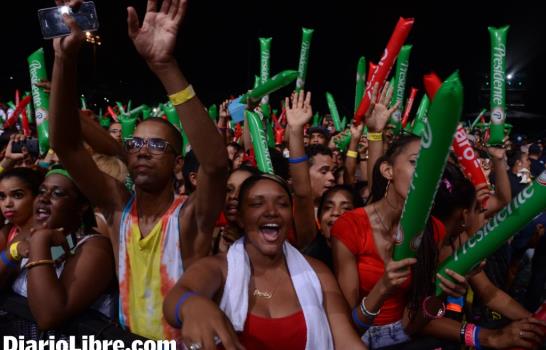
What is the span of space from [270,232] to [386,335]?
2.40ft

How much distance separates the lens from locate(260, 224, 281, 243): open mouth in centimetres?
198

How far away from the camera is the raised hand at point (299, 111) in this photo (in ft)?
9.70

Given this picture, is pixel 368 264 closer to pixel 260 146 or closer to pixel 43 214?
pixel 260 146

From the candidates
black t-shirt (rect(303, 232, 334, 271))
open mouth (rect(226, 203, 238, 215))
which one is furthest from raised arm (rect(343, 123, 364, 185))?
open mouth (rect(226, 203, 238, 215))

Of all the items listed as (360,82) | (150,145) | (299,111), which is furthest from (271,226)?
(360,82)

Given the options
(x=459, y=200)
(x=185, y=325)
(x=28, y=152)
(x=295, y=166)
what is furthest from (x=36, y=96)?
(x=459, y=200)

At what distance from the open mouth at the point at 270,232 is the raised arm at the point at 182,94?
22 cm

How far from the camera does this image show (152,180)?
6.78ft

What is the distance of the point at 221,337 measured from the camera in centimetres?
126

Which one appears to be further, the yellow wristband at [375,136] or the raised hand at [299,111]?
the yellow wristband at [375,136]

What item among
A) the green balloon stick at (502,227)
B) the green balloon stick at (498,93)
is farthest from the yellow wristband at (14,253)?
the green balloon stick at (498,93)

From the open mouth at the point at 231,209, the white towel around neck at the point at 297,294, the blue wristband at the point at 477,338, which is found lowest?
the blue wristband at the point at 477,338

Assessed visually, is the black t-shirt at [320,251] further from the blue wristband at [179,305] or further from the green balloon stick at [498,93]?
the green balloon stick at [498,93]

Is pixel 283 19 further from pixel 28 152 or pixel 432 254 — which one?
pixel 432 254
